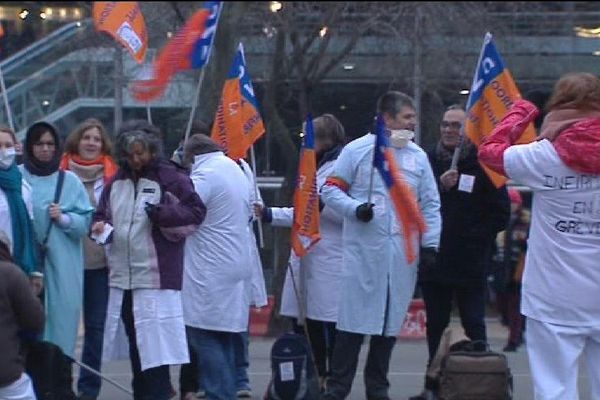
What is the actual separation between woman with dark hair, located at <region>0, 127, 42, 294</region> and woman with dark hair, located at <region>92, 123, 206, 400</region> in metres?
0.40

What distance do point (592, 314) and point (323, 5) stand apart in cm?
998

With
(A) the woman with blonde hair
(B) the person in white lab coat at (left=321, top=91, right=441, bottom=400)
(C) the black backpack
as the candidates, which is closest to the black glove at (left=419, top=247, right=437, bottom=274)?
(B) the person in white lab coat at (left=321, top=91, right=441, bottom=400)

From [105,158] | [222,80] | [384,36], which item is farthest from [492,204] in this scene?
[384,36]

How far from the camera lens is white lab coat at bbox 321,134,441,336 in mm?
8844

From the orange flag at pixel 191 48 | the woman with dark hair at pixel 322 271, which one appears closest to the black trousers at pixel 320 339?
the woman with dark hair at pixel 322 271

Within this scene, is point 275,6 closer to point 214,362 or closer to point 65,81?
point 65,81

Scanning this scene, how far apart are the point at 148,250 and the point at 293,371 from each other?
1.14 meters

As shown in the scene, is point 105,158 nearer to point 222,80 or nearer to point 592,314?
point 592,314

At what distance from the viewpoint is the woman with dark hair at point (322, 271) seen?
31.0ft

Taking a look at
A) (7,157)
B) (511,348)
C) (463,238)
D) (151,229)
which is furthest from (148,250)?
(511,348)

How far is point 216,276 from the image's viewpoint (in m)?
8.60

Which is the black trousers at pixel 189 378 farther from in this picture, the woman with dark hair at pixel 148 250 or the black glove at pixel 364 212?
the black glove at pixel 364 212

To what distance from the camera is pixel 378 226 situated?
8844 millimetres

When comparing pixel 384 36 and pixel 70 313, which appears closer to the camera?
pixel 70 313
